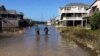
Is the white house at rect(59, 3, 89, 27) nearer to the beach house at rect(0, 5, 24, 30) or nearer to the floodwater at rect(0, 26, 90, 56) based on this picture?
the beach house at rect(0, 5, 24, 30)

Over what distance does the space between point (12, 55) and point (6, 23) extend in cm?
5729

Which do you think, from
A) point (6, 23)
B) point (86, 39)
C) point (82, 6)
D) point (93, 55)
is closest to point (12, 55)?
point (93, 55)

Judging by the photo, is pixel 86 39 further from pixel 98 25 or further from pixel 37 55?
pixel 98 25

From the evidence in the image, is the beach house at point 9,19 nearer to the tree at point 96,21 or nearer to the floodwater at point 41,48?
the tree at point 96,21

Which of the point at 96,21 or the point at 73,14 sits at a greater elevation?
the point at 73,14

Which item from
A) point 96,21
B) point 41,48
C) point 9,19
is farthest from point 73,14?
point 41,48

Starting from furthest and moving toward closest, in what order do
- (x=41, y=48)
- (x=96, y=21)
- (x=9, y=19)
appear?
(x=9, y=19) < (x=96, y=21) < (x=41, y=48)

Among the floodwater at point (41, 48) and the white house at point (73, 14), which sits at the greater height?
the white house at point (73, 14)

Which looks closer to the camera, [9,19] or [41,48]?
[41,48]

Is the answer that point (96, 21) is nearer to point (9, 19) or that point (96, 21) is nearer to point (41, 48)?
point (41, 48)

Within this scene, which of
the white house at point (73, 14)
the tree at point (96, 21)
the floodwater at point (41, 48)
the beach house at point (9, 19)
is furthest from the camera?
the white house at point (73, 14)

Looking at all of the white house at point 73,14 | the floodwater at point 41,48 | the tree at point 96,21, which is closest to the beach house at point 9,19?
the white house at point 73,14

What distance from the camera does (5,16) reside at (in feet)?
278

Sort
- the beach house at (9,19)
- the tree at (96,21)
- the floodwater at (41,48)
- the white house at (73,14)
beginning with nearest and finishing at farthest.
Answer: the floodwater at (41,48) < the tree at (96,21) < the beach house at (9,19) < the white house at (73,14)
